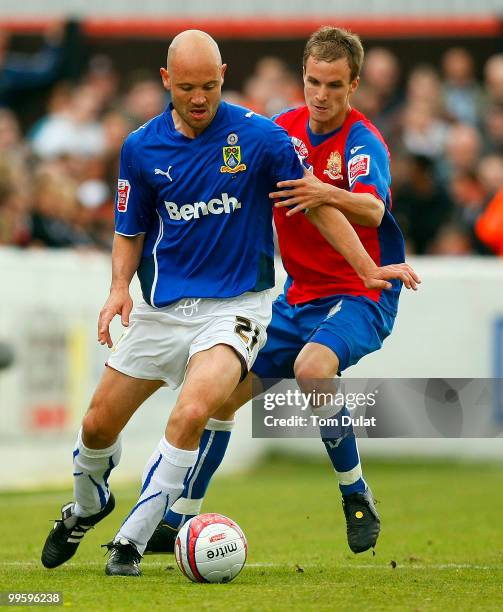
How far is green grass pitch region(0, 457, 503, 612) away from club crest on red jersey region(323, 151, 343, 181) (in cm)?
215

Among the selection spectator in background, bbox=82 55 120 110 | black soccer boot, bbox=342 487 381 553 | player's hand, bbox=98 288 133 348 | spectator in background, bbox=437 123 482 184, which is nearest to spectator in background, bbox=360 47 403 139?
spectator in background, bbox=437 123 482 184

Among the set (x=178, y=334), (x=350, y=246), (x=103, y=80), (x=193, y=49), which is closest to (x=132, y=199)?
(x=178, y=334)

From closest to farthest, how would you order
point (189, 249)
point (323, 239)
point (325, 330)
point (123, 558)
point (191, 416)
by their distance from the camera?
point (191, 416), point (123, 558), point (189, 249), point (325, 330), point (323, 239)

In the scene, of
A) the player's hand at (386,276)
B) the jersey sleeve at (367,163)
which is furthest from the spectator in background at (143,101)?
the player's hand at (386,276)

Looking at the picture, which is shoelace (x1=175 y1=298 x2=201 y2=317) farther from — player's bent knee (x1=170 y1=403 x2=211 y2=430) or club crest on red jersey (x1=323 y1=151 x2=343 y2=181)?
club crest on red jersey (x1=323 y1=151 x2=343 y2=181)

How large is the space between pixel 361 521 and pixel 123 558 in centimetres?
156

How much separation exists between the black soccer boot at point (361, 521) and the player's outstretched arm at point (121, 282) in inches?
68.0

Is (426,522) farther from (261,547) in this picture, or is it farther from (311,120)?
(311,120)

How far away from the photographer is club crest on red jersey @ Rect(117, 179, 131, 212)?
726 cm

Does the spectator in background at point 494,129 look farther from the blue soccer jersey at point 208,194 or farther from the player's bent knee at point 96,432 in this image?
the player's bent knee at point 96,432

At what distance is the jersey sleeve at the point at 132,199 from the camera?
7215mm

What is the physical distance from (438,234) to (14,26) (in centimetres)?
753

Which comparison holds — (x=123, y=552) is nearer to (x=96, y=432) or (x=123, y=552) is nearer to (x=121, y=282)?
(x=96, y=432)

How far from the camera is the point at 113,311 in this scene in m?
7.12
